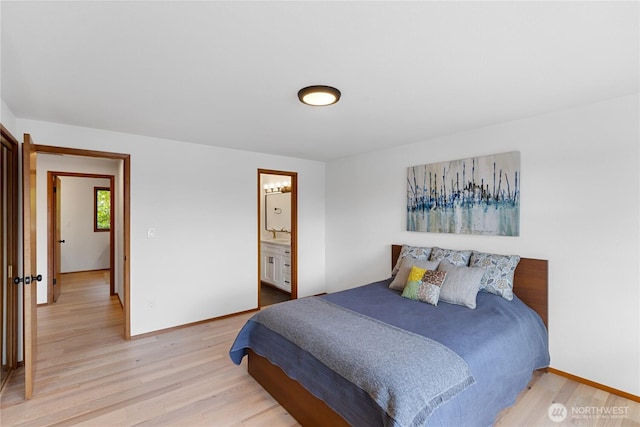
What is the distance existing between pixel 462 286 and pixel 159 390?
2.56 metres

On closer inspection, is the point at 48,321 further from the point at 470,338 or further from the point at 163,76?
the point at 470,338

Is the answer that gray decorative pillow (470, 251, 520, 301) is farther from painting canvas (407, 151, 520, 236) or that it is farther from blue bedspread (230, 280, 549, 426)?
painting canvas (407, 151, 520, 236)

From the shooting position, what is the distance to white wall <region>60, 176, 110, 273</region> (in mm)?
6738

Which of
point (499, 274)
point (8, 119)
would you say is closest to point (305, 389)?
point (499, 274)

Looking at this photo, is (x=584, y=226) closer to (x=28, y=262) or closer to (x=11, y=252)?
(x=28, y=262)

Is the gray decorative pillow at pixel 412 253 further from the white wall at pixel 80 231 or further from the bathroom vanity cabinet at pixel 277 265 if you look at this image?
the white wall at pixel 80 231

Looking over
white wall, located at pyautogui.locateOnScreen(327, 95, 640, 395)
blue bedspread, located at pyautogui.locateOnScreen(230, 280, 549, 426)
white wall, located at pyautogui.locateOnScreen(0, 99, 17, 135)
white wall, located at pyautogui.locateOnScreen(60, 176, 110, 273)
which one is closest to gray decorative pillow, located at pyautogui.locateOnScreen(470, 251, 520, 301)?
blue bedspread, located at pyautogui.locateOnScreen(230, 280, 549, 426)

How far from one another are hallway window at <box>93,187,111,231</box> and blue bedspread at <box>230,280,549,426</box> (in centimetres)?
639

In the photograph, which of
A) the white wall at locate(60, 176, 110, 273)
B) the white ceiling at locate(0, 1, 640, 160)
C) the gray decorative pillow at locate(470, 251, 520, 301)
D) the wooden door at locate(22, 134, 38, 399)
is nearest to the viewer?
the white ceiling at locate(0, 1, 640, 160)

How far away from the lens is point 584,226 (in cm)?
246

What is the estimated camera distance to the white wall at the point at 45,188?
4391 millimetres

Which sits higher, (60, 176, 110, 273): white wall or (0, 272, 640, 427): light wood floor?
(60, 176, 110, 273): white wall

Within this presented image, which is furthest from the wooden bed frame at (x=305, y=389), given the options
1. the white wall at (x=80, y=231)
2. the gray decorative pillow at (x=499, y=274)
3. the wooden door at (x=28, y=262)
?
the white wall at (x=80, y=231)

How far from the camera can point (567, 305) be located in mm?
2564
